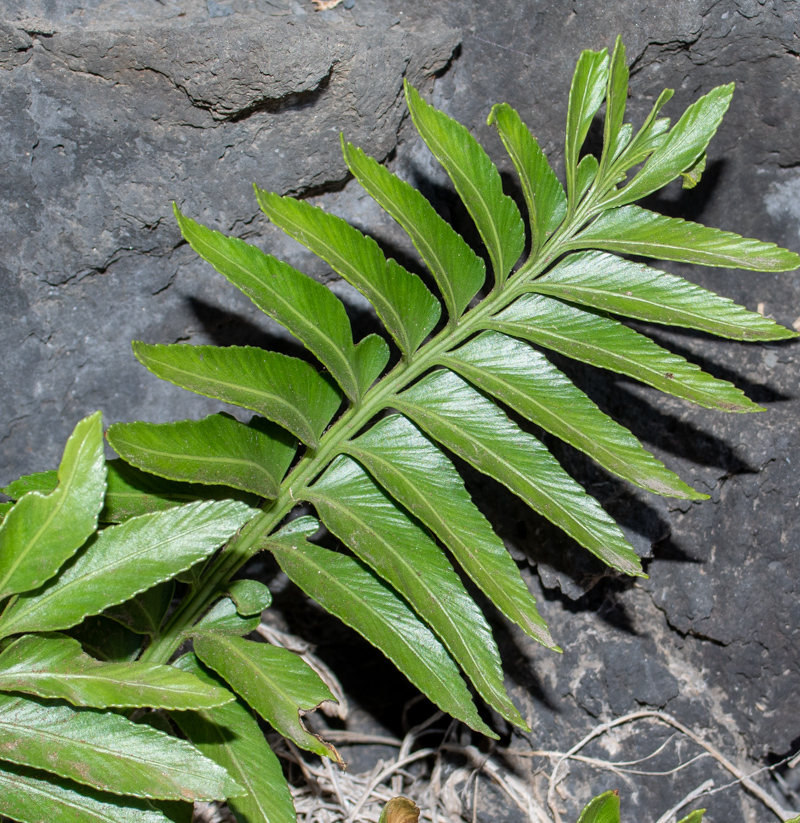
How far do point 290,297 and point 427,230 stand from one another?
0.82ft

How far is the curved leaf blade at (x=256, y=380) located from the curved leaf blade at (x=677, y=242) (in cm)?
51

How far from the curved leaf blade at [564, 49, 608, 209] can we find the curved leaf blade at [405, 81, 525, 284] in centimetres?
12

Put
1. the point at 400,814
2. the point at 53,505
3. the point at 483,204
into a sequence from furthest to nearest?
the point at 483,204
the point at 400,814
the point at 53,505

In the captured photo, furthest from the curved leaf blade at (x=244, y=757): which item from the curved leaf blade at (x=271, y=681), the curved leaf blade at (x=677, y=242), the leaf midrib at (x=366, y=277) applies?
the curved leaf blade at (x=677, y=242)

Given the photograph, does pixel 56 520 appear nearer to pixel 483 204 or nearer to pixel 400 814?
pixel 400 814

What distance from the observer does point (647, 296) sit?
4.09 ft

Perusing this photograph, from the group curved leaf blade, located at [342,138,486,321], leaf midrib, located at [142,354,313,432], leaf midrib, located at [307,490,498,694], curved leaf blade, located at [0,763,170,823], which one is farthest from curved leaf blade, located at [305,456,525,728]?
curved leaf blade, located at [0,763,170,823]

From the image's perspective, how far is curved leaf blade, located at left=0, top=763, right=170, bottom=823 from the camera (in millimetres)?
1008

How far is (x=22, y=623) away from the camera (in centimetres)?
103

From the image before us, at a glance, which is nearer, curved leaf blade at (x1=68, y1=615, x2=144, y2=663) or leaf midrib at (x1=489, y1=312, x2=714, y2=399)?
leaf midrib at (x1=489, y1=312, x2=714, y2=399)

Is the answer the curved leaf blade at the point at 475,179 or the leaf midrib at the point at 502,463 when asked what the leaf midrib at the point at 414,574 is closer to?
the leaf midrib at the point at 502,463

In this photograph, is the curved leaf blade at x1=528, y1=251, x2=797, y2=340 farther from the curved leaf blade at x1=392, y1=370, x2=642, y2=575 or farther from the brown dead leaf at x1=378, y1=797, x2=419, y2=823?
the brown dead leaf at x1=378, y1=797, x2=419, y2=823

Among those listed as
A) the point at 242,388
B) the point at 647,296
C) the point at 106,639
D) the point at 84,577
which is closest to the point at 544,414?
the point at 647,296

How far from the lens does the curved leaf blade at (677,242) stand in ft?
3.98
